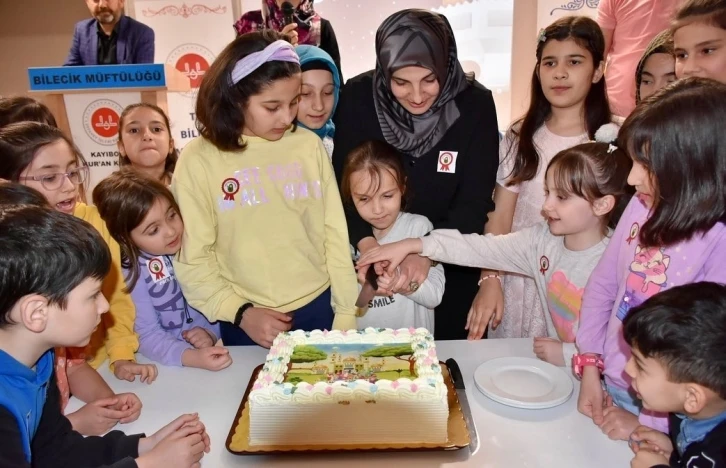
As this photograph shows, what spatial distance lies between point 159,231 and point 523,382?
117 centimetres

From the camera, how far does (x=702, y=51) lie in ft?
5.56

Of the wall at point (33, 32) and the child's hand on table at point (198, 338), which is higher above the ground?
the wall at point (33, 32)

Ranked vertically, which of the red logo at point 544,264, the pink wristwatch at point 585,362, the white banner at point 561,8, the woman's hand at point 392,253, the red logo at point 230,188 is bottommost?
the pink wristwatch at point 585,362

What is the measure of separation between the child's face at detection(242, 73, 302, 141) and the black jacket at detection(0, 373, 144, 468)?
0.90m

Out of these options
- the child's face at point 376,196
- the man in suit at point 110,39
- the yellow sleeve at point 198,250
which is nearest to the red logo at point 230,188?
the yellow sleeve at point 198,250

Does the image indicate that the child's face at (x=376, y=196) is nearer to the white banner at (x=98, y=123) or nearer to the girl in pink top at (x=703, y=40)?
the girl in pink top at (x=703, y=40)

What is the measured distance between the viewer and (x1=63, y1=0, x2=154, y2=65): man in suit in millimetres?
4016

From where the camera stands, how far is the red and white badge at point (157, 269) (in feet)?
6.04

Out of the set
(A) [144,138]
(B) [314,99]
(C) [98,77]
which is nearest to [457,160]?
(B) [314,99]

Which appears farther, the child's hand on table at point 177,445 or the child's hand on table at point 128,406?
the child's hand on table at point 128,406

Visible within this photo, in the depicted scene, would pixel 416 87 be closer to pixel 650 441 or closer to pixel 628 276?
pixel 628 276

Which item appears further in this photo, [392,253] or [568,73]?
[568,73]

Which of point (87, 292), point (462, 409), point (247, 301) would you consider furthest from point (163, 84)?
point (462, 409)

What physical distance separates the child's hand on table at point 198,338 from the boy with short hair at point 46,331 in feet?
1.71
